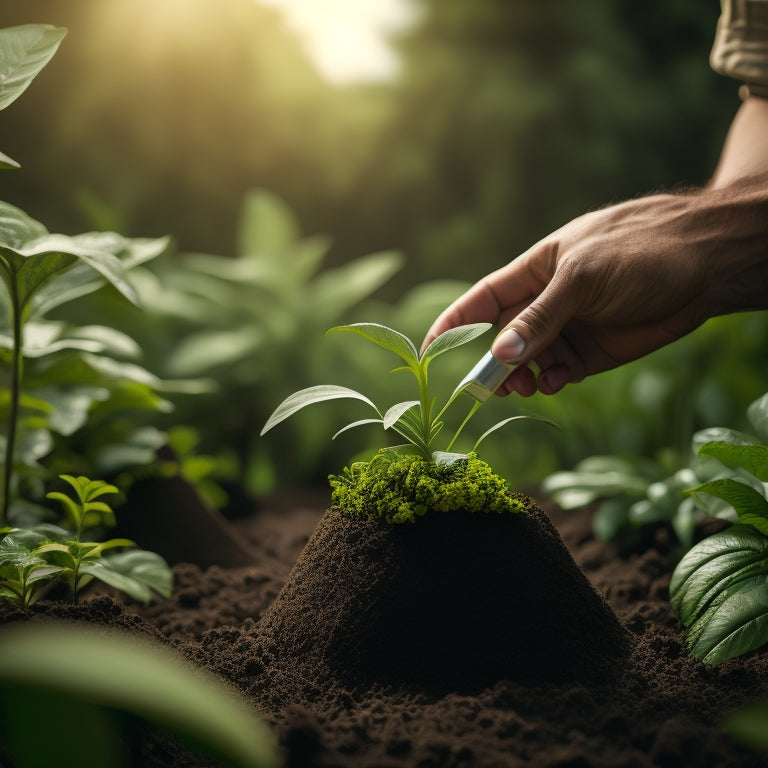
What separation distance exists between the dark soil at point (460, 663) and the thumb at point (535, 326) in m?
0.28

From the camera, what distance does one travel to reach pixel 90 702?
28.7 inches

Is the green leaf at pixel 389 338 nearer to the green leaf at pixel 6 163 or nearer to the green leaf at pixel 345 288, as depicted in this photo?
the green leaf at pixel 6 163

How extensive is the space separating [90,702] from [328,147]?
12.7ft

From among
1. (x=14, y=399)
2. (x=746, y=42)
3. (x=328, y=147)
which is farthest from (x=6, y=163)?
(x=328, y=147)

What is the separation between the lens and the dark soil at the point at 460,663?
97 centimetres

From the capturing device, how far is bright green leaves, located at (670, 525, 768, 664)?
3.98 ft

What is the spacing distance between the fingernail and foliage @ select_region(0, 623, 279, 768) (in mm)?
730

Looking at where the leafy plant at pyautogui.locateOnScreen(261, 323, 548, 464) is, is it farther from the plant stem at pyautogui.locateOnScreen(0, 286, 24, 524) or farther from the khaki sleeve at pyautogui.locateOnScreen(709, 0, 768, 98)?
the khaki sleeve at pyautogui.locateOnScreen(709, 0, 768, 98)

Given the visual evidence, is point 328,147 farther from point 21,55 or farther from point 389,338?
point 389,338

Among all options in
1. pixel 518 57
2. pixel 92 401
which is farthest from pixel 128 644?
pixel 518 57

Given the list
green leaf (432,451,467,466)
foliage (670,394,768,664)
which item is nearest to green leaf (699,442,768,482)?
foliage (670,394,768,664)

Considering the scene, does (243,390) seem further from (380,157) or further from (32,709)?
(32,709)

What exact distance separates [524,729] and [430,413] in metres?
0.55

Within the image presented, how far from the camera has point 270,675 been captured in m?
1.22
